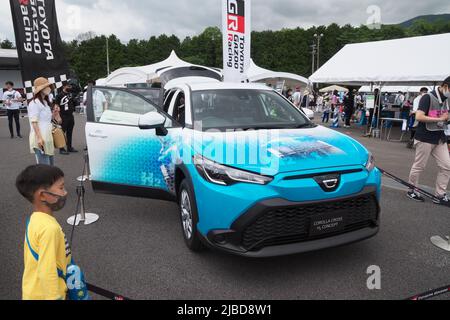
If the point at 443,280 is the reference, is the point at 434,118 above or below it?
above

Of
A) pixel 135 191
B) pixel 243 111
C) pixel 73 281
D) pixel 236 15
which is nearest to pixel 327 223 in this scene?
pixel 243 111

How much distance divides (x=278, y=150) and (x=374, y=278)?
1.42 metres

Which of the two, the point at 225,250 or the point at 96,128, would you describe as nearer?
the point at 225,250

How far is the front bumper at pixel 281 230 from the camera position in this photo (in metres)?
2.60

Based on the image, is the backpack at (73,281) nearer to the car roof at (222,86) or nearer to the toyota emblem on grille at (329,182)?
the toyota emblem on grille at (329,182)

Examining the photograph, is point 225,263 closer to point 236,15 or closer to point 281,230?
point 281,230

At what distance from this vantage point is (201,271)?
311cm

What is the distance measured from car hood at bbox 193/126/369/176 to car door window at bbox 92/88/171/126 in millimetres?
1379

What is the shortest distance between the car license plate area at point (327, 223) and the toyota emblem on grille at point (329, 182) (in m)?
0.21

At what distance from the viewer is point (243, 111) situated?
4027mm

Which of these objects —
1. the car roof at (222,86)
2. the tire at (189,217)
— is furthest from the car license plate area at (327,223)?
the car roof at (222,86)
